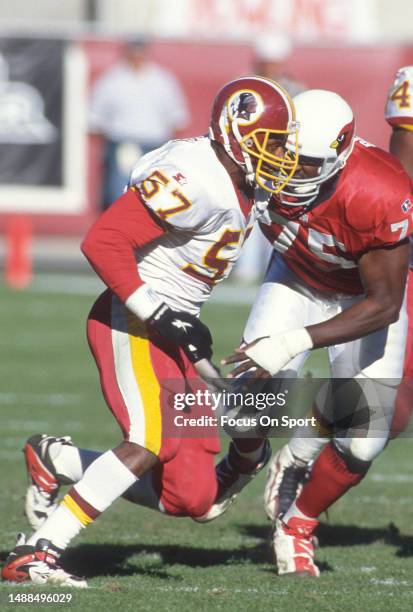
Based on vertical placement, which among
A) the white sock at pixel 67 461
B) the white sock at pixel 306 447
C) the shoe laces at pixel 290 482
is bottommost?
the shoe laces at pixel 290 482

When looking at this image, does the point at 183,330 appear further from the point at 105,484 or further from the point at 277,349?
the point at 105,484

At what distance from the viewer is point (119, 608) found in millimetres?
4059

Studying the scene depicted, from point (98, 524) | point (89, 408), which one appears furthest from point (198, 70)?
point (98, 524)

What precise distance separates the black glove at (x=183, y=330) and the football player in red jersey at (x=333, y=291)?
118 millimetres

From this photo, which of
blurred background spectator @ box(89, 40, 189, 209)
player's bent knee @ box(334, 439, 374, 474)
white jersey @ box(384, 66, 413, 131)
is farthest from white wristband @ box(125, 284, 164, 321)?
blurred background spectator @ box(89, 40, 189, 209)

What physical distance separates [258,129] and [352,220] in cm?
47

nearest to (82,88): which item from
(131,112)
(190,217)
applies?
(131,112)

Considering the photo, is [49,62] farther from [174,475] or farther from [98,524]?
[174,475]

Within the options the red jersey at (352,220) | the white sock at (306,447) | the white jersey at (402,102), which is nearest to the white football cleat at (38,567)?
the white sock at (306,447)

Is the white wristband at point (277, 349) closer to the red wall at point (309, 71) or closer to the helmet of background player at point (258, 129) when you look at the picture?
the helmet of background player at point (258, 129)

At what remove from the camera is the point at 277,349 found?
14.5ft

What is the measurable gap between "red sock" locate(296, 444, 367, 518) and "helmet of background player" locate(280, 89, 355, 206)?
3.05 ft

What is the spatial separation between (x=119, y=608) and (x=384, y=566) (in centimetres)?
118

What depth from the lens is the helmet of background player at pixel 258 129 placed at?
435 cm
